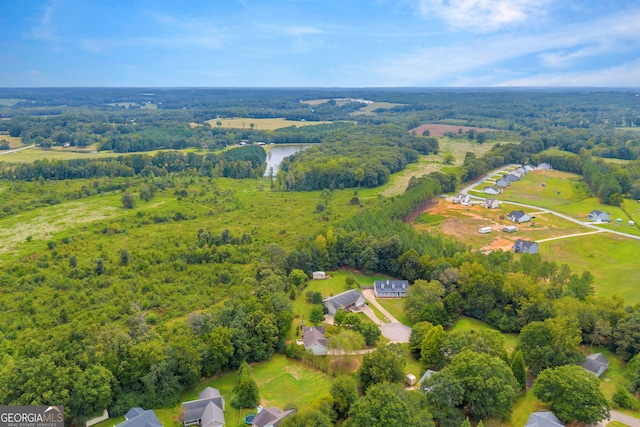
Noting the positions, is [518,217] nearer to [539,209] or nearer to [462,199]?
[539,209]

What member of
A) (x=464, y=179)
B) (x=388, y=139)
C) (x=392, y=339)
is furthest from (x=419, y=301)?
(x=388, y=139)

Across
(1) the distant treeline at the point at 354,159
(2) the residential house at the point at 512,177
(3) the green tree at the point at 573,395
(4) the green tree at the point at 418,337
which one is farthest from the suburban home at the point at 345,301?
(2) the residential house at the point at 512,177

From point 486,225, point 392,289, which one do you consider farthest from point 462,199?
point 392,289

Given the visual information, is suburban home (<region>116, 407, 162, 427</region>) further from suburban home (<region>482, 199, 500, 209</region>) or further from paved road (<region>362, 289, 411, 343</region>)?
suburban home (<region>482, 199, 500, 209</region>)

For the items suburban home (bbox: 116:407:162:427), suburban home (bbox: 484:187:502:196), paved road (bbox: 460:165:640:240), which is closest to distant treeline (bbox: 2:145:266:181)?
paved road (bbox: 460:165:640:240)

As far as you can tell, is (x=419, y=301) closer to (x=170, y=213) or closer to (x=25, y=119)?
(x=170, y=213)
